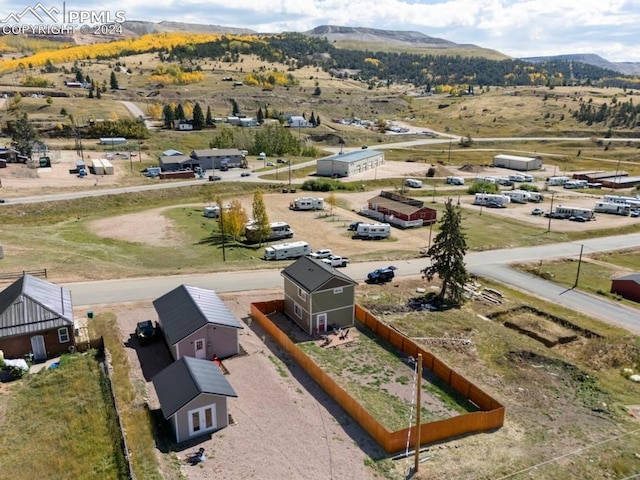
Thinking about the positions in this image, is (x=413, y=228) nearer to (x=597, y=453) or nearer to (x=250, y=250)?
(x=250, y=250)

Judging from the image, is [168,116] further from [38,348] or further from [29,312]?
[38,348]

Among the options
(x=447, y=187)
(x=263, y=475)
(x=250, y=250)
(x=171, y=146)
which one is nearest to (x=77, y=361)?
(x=263, y=475)

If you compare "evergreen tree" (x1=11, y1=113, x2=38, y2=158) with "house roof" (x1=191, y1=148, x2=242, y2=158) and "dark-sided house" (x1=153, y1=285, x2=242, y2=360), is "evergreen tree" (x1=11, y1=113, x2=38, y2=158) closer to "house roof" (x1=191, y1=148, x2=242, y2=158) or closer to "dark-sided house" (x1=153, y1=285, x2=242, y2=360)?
"house roof" (x1=191, y1=148, x2=242, y2=158)

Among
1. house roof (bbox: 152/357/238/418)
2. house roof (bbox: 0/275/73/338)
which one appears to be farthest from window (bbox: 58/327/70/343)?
house roof (bbox: 152/357/238/418)

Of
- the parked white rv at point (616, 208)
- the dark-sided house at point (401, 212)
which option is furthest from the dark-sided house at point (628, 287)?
the parked white rv at point (616, 208)

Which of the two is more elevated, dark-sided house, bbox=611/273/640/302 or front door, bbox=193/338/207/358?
front door, bbox=193/338/207/358

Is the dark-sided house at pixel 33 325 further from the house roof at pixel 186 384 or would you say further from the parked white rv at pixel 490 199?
the parked white rv at pixel 490 199

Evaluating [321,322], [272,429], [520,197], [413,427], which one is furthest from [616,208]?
[272,429]
